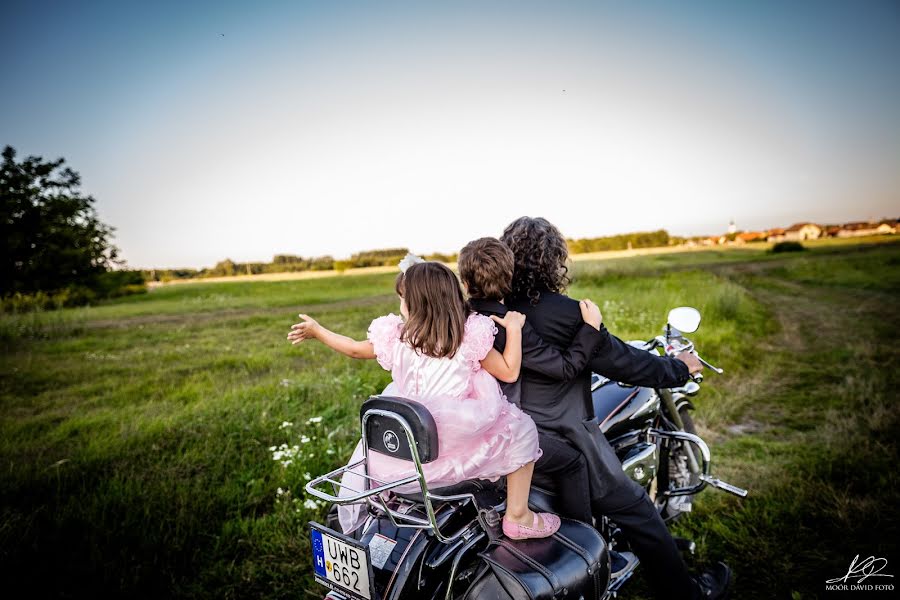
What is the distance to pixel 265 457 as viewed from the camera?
4.18 meters

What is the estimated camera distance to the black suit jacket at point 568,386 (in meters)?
2.19

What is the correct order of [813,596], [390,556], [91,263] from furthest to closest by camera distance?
[91,263]
[813,596]
[390,556]

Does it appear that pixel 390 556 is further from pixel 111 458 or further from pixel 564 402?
pixel 111 458

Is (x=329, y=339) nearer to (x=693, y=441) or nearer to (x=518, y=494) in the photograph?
(x=518, y=494)

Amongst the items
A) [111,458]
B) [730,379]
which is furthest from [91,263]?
[730,379]

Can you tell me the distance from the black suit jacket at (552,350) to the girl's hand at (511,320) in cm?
4

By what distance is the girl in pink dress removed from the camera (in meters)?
1.80

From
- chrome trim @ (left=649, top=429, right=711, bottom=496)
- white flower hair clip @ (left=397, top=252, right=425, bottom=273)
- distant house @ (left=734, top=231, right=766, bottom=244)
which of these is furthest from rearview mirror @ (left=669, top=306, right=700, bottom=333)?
distant house @ (left=734, top=231, right=766, bottom=244)

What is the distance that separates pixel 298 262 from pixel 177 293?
11537 millimetres

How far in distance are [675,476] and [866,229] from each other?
1392 inches

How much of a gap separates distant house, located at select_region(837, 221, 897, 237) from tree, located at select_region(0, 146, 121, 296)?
36.0 meters

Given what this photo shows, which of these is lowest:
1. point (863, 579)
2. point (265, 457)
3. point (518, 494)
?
point (863, 579)

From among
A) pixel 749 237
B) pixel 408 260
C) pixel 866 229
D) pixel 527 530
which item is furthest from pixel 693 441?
pixel 749 237

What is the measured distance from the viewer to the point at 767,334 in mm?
9453
